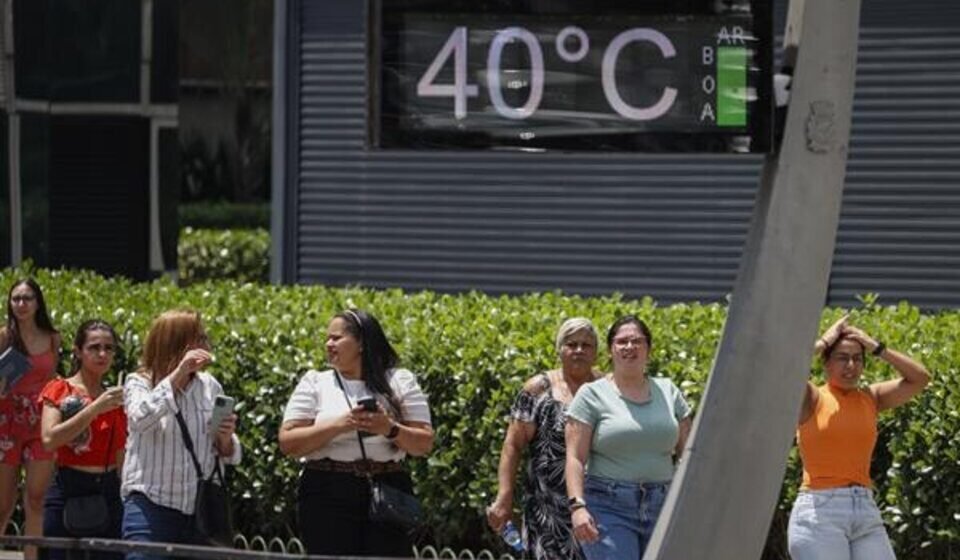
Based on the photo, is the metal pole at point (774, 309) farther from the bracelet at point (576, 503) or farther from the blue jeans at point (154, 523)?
the blue jeans at point (154, 523)

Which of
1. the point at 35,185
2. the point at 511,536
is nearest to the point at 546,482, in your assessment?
the point at 511,536

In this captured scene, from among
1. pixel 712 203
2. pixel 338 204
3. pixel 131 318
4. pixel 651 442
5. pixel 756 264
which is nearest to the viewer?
pixel 756 264

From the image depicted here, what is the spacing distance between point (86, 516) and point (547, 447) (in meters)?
2.13

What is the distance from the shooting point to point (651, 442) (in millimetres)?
9180

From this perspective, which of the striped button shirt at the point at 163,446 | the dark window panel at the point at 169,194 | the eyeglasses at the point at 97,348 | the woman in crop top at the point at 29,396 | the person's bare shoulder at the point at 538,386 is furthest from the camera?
the dark window panel at the point at 169,194

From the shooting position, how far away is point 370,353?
9.43m

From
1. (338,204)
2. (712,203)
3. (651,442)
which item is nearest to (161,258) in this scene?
(338,204)

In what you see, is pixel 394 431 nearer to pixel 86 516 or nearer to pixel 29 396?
pixel 86 516

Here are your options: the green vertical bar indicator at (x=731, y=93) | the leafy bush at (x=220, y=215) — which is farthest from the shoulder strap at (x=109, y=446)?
the leafy bush at (x=220, y=215)

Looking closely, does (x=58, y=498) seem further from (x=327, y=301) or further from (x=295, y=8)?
(x=295, y=8)

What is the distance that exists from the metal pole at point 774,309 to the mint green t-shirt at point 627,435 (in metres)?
2.56

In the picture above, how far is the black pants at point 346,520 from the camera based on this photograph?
928cm

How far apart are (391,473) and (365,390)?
362 millimetres

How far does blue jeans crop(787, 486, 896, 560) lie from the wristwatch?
1699mm
